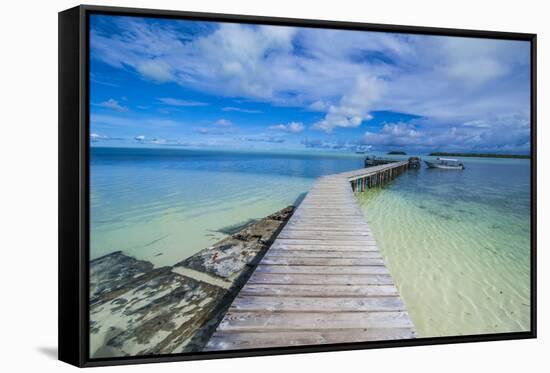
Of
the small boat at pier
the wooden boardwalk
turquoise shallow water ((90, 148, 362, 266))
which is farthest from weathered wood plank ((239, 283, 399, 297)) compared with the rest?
the small boat at pier

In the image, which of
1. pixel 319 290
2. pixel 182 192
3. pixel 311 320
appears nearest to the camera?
pixel 311 320

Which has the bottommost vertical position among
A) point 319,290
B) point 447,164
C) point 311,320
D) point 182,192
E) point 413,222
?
point 311,320

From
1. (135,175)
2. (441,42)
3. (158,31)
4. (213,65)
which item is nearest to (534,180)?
(441,42)

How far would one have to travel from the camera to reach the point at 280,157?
5.40m

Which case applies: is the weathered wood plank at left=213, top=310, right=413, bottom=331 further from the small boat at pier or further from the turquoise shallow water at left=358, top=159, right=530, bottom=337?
the small boat at pier

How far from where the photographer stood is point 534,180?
3375mm

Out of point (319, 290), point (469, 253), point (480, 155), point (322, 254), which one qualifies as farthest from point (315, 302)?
point (480, 155)

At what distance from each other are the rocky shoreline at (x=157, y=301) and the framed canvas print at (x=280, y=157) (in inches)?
0.6

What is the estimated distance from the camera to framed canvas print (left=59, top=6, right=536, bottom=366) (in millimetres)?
2605

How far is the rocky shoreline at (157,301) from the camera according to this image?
9.26 feet

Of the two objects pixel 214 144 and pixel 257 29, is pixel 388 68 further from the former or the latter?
pixel 214 144

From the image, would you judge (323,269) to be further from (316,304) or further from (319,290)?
(316,304)

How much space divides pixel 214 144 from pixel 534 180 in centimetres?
333

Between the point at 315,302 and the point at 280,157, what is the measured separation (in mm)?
3033
